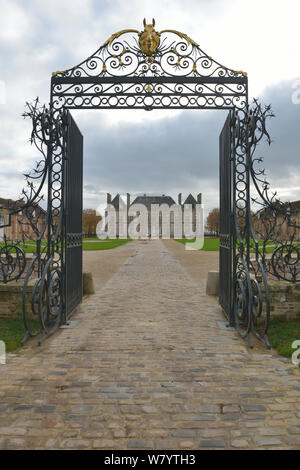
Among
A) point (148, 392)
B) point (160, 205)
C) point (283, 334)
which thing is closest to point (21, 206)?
point (148, 392)

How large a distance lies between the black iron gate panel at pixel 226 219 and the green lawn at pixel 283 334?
30.1 inches

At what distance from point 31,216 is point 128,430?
3.86 meters

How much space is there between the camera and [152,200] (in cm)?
7888

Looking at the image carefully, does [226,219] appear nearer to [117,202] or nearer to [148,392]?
[148,392]

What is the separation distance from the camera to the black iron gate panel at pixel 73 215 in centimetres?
552

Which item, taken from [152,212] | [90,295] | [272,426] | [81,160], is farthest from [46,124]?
[152,212]

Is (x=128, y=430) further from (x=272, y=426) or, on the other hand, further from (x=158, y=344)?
(x=158, y=344)

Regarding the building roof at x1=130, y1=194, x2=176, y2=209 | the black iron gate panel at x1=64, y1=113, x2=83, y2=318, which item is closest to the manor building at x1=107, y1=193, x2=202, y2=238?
the building roof at x1=130, y1=194, x2=176, y2=209

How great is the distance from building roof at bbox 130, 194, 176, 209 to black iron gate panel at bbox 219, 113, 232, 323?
71.8 meters

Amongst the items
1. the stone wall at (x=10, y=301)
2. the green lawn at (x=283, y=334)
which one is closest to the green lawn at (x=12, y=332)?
the stone wall at (x=10, y=301)

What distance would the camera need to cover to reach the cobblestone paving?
2.37 metres

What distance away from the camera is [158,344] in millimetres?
4395

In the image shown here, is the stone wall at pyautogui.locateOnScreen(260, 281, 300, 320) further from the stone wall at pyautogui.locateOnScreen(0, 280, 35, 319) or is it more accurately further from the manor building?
the manor building

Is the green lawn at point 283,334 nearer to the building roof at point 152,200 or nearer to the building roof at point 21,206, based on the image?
the building roof at point 21,206
